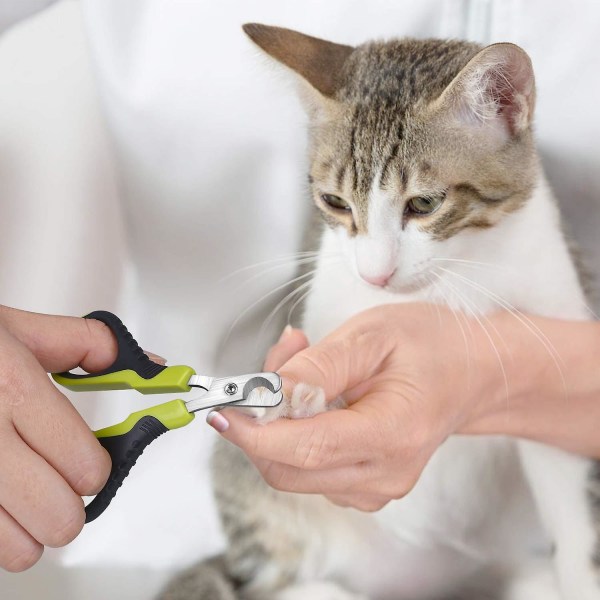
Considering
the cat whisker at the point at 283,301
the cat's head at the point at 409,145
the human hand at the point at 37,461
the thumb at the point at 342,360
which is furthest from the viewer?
the cat whisker at the point at 283,301

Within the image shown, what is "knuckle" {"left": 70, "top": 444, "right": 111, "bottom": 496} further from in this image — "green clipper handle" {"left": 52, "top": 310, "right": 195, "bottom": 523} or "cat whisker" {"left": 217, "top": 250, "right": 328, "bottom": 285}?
"cat whisker" {"left": 217, "top": 250, "right": 328, "bottom": 285}

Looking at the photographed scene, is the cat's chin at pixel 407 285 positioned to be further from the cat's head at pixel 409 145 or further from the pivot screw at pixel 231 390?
the pivot screw at pixel 231 390

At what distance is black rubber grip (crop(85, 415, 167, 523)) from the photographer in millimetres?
586

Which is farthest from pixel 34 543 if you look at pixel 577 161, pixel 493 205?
pixel 577 161

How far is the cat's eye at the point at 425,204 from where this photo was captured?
2.65 feet

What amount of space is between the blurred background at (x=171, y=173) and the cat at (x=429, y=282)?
0.04 meters

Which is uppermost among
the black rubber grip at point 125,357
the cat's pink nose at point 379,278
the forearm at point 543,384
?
the black rubber grip at point 125,357

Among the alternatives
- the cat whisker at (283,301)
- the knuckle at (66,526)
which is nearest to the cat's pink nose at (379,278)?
the cat whisker at (283,301)

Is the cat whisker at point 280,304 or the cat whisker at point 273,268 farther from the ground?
the cat whisker at point 273,268

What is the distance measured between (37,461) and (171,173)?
43cm

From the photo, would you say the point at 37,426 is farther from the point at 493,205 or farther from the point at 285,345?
the point at 493,205

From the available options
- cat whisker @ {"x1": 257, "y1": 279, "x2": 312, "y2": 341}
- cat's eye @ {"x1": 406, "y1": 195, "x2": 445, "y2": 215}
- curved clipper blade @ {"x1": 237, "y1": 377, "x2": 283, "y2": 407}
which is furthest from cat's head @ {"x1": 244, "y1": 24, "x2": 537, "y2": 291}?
curved clipper blade @ {"x1": 237, "y1": 377, "x2": 283, "y2": 407}

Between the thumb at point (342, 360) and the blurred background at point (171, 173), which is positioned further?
the blurred background at point (171, 173)

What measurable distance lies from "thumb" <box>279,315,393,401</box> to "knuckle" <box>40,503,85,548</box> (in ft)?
0.58
